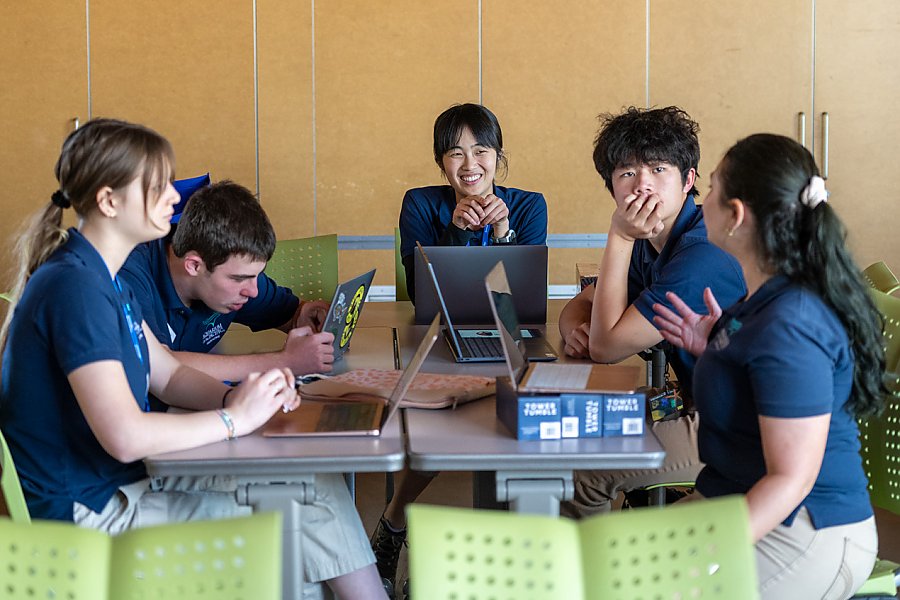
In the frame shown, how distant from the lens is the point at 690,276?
7.85 ft

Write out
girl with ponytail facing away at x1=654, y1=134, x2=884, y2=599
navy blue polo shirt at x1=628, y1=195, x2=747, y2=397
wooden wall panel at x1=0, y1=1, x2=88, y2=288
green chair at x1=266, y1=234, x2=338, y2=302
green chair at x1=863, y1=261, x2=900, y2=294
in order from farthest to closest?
wooden wall panel at x1=0, y1=1, x2=88, y2=288
green chair at x1=266, y1=234, x2=338, y2=302
green chair at x1=863, y1=261, x2=900, y2=294
navy blue polo shirt at x1=628, y1=195, x2=747, y2=397
girl with ponytail facing away at x1=654, y1=134, x2=884, y2=599

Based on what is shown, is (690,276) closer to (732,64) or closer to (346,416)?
(346,416)

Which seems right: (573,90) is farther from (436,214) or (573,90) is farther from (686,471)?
(686,471)

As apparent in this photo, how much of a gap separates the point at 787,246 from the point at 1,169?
434cm

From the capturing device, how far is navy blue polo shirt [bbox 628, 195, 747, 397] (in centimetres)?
239

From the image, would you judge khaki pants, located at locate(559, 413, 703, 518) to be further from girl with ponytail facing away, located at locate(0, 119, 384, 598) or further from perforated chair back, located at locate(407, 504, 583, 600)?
perforated chair back, located at locate(407, 504, 583, 600)

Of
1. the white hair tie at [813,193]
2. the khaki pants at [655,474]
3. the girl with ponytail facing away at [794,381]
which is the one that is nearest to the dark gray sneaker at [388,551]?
the khaki pants at [655,474]

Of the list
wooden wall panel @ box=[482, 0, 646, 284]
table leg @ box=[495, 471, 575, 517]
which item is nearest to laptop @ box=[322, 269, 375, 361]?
table leg @ box=[495, 471, 575, 517]

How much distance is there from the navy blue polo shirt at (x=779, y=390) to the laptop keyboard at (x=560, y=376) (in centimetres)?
21

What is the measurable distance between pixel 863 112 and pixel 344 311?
3.62 m

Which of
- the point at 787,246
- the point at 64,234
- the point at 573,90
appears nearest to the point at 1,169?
the point at 573,90

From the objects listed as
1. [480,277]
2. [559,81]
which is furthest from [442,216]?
[559,81]

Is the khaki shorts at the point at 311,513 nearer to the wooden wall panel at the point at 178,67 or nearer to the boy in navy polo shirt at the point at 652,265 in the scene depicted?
the boy in navy polo shirt at the point at 652,265

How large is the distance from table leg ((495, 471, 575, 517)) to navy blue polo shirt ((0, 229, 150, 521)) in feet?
2.23
